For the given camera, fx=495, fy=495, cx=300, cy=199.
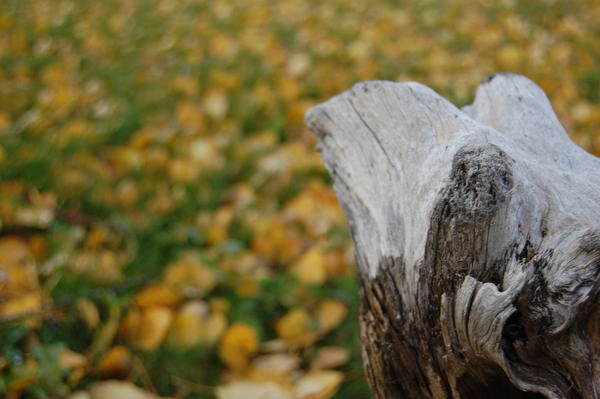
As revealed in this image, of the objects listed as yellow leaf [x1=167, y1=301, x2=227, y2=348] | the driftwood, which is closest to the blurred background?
yellow leaf [x1=167, y1=301, x2=227, y2=348]

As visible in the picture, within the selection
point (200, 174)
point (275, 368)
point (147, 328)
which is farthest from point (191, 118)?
point (275, 368)

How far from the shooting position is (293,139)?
2312 mm

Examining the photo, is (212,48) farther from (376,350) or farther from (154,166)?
(376,350)

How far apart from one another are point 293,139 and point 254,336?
1183 millimetres

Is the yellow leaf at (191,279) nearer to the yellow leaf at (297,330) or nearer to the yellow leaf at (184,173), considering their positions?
the yellow leaf at (297,330)

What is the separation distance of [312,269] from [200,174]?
702 mm

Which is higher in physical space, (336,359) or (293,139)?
(293,139)

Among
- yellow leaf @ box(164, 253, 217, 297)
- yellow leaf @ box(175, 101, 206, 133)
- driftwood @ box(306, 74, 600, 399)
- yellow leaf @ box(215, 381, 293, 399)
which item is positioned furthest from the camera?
yellow leaf @ box(175, 101, 206, 133)

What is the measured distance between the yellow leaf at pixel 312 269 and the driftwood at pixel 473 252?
56 cm

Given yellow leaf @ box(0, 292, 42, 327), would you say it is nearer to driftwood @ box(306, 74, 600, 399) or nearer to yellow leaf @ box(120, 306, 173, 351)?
yellow leaf @ box(120, 306, 173, 351)

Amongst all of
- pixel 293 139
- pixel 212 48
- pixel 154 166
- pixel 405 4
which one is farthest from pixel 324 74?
pixel 405 4

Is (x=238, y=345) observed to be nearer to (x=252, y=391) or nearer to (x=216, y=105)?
(x=252, y=391)

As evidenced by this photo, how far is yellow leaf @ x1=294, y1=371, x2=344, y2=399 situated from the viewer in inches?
45.4

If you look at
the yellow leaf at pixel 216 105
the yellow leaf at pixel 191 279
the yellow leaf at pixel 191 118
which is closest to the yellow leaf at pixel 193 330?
the yellow leaf at pixel 191 279
